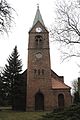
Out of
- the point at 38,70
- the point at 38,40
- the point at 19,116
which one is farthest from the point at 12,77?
the point at 19,116

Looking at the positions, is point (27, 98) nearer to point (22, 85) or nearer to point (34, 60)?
point (22, 85)

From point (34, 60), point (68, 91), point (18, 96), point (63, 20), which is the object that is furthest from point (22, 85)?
point (63, 20)

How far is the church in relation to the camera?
42562 millimetres

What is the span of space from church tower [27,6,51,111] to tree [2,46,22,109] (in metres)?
1.84

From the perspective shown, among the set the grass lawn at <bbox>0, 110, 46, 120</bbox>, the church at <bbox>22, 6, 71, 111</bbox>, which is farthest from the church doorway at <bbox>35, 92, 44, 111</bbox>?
the grass lawn at <bbox>0, 110, 46, 120</bbox>

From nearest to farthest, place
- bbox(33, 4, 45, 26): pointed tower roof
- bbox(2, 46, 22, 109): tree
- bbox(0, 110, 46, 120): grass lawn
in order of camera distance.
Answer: bbox(0, 110, 46, 120): grass lawn < bbox(2, 46, 22, 109): tree < bbox(33, 4, 45, 26): pointed tower roof

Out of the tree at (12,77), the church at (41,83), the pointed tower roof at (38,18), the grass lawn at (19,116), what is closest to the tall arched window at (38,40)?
the church at (41,83)

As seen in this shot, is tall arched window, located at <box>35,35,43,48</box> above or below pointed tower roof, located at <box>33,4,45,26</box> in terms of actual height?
below

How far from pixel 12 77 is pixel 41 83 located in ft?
16.6

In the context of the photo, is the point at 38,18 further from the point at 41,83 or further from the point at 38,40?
the point at 41,83

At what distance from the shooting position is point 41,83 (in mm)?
43250

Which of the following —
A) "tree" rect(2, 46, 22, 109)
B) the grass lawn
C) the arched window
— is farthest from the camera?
the arched window

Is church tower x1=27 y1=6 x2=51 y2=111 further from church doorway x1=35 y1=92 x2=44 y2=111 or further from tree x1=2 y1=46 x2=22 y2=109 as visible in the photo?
tree x1=2 y1=46 x2=22 y2=109

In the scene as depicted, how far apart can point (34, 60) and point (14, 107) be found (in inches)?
363
